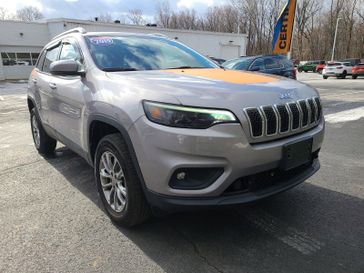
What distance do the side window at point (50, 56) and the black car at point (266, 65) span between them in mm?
5947

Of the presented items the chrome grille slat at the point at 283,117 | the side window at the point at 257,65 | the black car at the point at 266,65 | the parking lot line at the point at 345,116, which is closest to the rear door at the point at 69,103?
the chrome grille slat at the point at 283,117

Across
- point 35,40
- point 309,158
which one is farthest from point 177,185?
point 35,40

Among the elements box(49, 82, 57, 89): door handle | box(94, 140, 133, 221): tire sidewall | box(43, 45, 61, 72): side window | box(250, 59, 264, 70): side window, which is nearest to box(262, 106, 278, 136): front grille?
box(94, 140, 133, 221): tire sidewall

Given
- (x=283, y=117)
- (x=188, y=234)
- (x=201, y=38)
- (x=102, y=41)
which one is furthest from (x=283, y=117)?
(x=201, y=38)

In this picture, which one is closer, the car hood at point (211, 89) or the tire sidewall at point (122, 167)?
the car hood at point (211, 89)

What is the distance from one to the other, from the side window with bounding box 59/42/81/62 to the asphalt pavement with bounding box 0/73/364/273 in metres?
1.52

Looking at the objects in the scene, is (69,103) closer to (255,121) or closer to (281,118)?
(255,121)

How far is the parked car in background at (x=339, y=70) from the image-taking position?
2820 centimetres

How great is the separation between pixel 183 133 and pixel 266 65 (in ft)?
28.6

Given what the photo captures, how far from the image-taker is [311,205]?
3531mm

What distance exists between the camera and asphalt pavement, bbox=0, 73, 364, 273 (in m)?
2.63

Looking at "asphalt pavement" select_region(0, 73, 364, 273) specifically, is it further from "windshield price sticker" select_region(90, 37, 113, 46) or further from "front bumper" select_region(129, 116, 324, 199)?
"windshield price sticker" select_region(90, 37, 113, 46)

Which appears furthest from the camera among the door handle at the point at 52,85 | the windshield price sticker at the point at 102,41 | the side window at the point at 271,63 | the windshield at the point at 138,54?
the side window at the point at 271,63

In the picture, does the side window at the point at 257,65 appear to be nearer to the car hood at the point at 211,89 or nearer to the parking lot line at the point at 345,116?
the parking lot line at the point at 345,116
